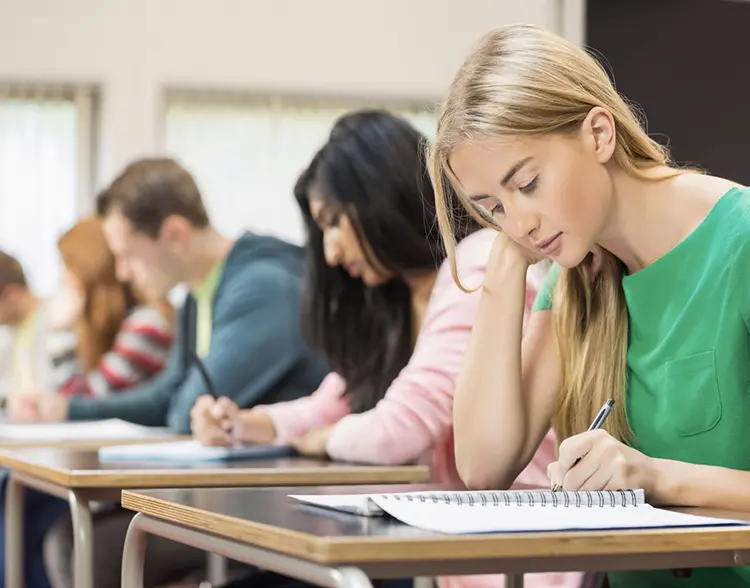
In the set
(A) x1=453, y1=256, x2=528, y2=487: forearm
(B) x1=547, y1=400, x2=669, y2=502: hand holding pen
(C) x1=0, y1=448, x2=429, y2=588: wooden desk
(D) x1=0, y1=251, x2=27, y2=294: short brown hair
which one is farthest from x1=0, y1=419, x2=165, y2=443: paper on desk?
(D) x1=0, y1=251, x2=27, y2=294: short brown hair

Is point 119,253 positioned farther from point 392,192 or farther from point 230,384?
point 392,192

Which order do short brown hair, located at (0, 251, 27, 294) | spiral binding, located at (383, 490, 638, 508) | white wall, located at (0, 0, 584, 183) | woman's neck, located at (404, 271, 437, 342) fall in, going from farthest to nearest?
white wall, located at (0, 0, 584, 183) → short brown hair, located at (0, 251, 27, 294) → woman's neck, located at (404, 271, 437, 342) → spiral binding, located at (383, 490, 638, 508)

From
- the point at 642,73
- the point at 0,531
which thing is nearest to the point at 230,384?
the point at 0,531

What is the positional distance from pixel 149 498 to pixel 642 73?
4021 mm

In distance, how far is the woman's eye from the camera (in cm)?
133

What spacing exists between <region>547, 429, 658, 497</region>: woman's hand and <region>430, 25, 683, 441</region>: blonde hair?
0.78 ft

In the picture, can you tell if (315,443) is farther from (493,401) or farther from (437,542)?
(437,542)

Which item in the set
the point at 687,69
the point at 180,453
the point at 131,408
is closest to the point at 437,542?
the point at 180,453

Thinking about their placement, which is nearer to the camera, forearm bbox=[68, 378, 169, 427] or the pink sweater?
the pink sweater

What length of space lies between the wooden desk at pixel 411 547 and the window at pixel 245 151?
4.36 metres

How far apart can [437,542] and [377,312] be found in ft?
4.71

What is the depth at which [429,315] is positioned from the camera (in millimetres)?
1951

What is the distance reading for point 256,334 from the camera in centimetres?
275

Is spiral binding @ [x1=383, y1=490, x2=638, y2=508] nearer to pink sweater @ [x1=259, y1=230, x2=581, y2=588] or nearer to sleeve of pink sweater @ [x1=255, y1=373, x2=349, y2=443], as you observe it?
pink sweater @ [x1=259, y1=230, x2=581, y2=588]
